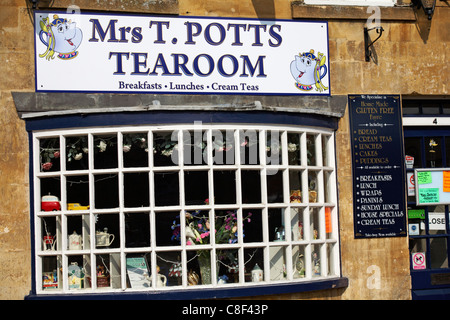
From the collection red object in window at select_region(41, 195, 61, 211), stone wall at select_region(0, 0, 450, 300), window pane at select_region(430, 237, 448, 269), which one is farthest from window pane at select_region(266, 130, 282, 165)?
window pane at select_region(430, 237, 448, 269)

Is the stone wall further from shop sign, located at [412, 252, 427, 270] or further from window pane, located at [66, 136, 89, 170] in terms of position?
window pane, located at [66, 136, 89, 170]

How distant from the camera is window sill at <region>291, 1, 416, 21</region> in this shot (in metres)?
8.98

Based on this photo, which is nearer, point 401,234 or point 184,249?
point 184,249

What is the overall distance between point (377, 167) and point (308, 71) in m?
1.72

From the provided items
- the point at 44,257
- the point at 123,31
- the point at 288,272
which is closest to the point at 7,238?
the point at 44,257

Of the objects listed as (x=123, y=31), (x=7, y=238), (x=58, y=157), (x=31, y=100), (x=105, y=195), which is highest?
(x=123, y=31)

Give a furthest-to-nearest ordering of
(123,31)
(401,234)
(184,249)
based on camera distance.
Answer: (401,234), (123,31), (184,249)

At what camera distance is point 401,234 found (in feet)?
30.1

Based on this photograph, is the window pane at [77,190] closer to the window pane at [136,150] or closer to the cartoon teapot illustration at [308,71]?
the window pane at [136,150]

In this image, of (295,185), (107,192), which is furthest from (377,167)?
(107,192)

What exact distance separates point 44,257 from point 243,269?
256 centimetres

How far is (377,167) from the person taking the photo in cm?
915

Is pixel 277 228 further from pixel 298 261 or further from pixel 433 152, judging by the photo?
pixel 433 152

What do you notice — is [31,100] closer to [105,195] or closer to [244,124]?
[105,195]
